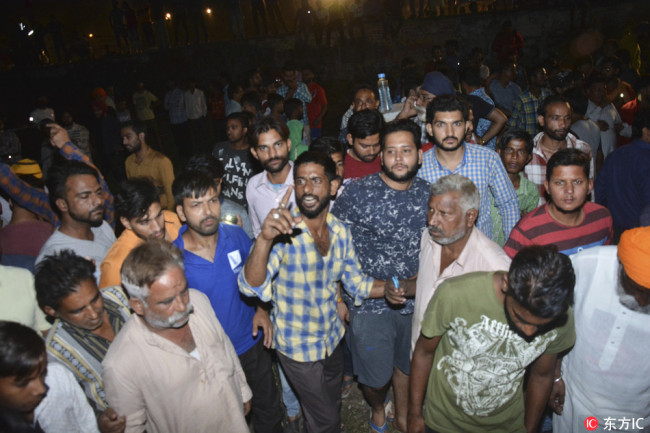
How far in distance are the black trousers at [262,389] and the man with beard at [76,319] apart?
1.01 metres

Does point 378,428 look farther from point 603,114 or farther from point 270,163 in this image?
point 603,114

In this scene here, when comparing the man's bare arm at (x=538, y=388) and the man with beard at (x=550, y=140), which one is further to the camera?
the man with beard at (x=550, y=140)

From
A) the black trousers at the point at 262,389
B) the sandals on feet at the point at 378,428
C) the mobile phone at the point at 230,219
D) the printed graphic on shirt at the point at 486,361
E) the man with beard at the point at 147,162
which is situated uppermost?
the man with beard at the point at 147,162

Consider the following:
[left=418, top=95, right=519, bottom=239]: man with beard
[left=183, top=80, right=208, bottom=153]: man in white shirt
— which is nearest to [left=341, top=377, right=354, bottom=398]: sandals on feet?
[left=418, top=95, right=519, bottom=239]: man with beard

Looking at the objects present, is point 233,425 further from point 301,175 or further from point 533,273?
point 533,273

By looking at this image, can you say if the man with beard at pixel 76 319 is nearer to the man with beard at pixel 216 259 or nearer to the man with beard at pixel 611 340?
the man with beard at pixel 216 259

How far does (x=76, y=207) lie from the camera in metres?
3.16

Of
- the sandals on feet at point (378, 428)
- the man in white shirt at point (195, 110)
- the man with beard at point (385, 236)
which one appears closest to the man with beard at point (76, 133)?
the man in white shirt at point (195, 110)

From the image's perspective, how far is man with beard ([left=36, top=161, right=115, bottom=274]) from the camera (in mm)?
3150

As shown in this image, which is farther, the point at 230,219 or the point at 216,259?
the point at 230,219

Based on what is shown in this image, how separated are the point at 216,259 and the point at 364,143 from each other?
1.85 metres

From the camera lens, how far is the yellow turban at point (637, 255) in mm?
2041

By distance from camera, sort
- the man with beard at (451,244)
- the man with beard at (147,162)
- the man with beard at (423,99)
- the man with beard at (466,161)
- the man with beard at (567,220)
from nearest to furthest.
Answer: the man with beard at (451,244)
the man with beard at (567,220)
the man with beard at (466,161)
the man with beard at (147,162)
the man with beard at (423,99)

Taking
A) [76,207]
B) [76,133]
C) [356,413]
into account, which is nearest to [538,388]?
[356,413]
